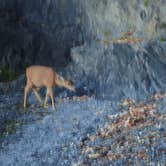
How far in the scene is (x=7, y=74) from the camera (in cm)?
1572

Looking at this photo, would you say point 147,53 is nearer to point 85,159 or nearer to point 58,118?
point 58,118

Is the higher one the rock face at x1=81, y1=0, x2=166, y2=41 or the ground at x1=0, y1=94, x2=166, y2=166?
the rock face at x1=81, y1=0, x2=166, y2=41

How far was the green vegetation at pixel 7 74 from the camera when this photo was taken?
1545 cm

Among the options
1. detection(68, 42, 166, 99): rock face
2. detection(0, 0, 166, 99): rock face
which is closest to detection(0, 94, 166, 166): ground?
detection(68, 42, 166, 99): rock face

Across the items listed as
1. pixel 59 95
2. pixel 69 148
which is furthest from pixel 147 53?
pixel 69 148

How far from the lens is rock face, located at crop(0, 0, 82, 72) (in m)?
15.6

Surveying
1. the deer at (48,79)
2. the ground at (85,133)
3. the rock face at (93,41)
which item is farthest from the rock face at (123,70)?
the deer at (48,79)

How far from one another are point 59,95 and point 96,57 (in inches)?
51.9

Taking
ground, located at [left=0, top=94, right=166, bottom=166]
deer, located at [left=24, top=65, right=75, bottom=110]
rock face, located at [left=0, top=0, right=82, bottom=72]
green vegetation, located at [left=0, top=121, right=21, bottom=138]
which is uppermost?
rock face, located at [left=0, top=0, right=82, bottom=72]

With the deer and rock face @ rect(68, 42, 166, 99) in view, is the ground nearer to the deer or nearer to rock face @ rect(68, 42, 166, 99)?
the deer

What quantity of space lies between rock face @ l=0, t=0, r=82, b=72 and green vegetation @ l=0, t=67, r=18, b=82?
0.24 metres

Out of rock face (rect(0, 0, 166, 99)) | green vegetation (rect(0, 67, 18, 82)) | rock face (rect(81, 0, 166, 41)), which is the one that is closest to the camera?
rock face (rect(0, 0, 166, 99))

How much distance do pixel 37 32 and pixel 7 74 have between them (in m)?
1.59

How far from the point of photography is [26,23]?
16266mm
